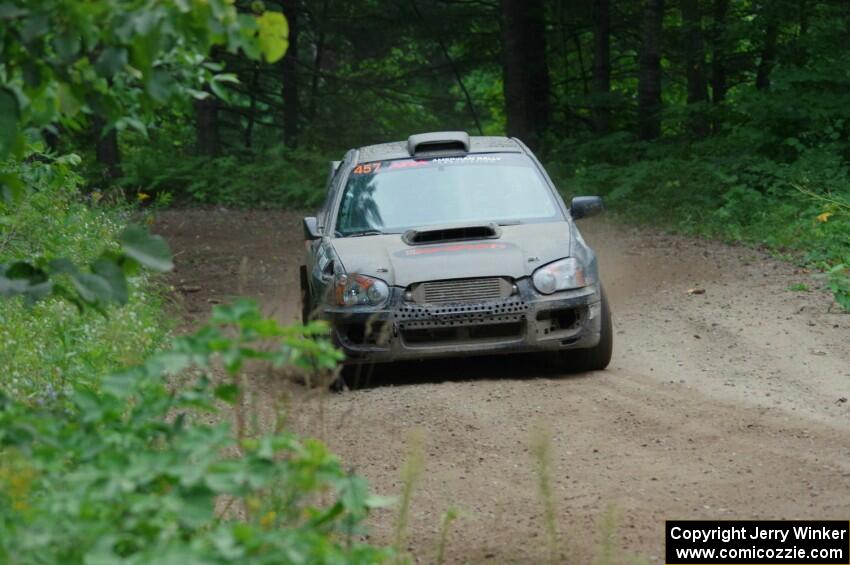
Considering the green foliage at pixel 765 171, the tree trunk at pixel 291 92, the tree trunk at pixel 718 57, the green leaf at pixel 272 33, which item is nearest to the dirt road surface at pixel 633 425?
the green leaf at pixel 272 33

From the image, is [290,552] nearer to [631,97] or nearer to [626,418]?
[626,418]

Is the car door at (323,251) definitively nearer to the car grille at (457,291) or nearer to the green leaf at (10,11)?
the car grille at (457,291)

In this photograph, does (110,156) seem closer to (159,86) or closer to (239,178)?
(239,178)

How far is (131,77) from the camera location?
489 cm

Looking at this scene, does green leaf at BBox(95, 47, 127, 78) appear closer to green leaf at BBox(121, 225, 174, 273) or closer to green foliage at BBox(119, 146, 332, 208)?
green leaf at BBox(121, 225, 174, 273)

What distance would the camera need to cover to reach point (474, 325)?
9.11 m

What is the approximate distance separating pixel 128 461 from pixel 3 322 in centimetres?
538

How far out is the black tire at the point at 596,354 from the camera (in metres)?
9.42

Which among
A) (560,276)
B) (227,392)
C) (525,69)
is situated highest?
(227,392)

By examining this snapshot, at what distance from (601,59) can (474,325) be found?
17.9 m

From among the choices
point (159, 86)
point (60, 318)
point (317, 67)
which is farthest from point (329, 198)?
point (317, 67)

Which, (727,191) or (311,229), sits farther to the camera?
(727,191)

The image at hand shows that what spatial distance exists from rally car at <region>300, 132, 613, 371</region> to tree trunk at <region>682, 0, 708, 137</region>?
1209 centimetres

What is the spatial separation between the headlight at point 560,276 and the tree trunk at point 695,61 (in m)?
12.7
